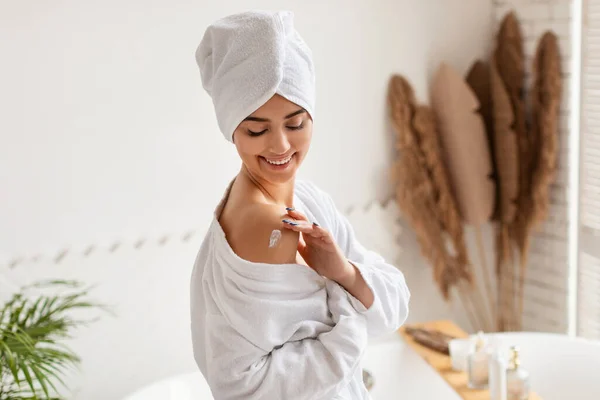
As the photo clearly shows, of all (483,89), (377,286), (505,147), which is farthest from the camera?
(483,89)

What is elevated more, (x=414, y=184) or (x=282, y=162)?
(x=282, y=162)

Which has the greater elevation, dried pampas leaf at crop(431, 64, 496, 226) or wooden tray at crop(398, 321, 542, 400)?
dried pampas leaf at crop(431, 64, 496, 226)

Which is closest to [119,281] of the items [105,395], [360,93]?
[105,395]

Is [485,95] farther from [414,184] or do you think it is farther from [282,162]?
[282,162]

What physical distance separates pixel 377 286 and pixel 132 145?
77.6 inches

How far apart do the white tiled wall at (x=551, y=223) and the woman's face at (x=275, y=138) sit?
243 centimetres

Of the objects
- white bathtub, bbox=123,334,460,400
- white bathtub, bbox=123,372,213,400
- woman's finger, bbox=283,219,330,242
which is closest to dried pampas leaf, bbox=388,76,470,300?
white bathtub, bbox=123,334,460,400

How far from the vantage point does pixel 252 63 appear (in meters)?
1.32

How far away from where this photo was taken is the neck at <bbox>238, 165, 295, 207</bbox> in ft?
4.79

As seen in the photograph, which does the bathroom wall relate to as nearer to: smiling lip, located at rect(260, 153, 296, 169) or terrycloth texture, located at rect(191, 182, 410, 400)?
terrycloth texture, located at rect(191, 182, 410, 400)

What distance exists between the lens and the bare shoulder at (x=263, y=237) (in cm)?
138

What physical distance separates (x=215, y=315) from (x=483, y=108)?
8.88ft

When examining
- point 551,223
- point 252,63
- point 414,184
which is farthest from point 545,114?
point 252,63

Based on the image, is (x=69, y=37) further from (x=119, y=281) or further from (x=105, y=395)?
(x=105, y=395)
